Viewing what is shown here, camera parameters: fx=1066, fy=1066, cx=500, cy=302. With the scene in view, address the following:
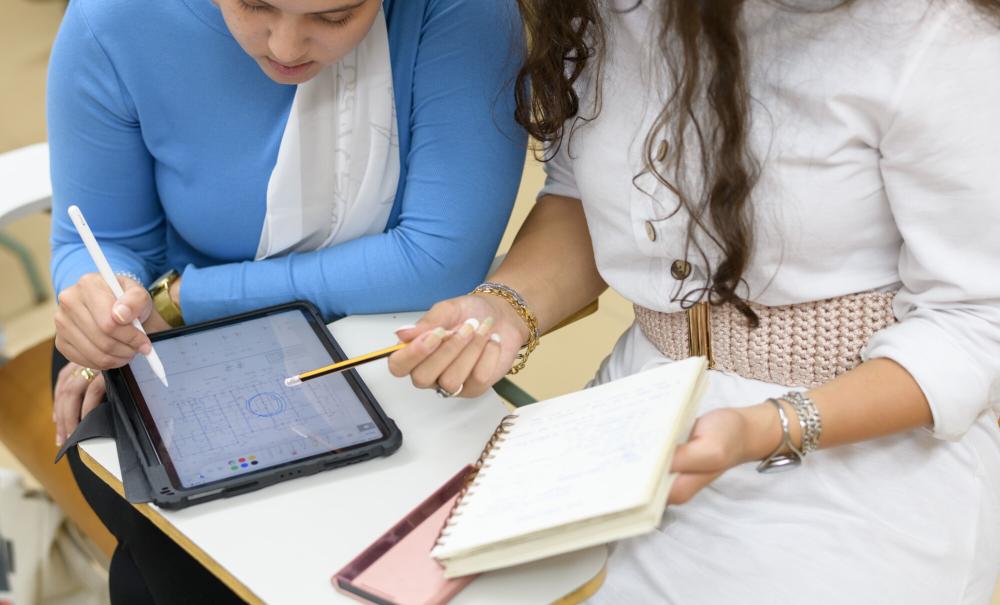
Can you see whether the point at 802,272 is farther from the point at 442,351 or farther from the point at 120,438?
the point at 120,438

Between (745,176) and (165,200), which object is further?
(165,200)

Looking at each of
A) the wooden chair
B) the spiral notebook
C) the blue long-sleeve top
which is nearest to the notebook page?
the spiral notebook

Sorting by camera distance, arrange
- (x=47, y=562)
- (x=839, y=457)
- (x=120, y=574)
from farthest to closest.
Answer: (x=47, y=562) → (x=120, y=574) → (x=839, y=457)

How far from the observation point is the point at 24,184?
172cm

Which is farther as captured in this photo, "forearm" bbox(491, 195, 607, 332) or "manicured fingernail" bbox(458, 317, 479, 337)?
"forearm" bbox(491, 195, 607, 332)

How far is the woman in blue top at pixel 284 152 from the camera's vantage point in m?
1.25

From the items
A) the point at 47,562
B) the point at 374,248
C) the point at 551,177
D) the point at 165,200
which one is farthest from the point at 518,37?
the point at 47,562

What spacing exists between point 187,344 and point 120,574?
1.51ft

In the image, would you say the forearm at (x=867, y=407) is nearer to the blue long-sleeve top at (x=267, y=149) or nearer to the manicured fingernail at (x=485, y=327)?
the manicured fingernail at (x=485, y=327)

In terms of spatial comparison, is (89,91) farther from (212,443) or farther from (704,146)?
(704,146)

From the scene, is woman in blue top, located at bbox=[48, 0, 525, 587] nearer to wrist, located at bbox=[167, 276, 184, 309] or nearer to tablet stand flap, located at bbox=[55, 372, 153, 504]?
wrist, located at bbox=[167, 276, 184, 309]

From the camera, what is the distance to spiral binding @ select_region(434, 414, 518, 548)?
94 cm

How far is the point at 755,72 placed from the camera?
1.04m

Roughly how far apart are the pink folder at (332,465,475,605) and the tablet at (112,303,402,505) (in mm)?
109
